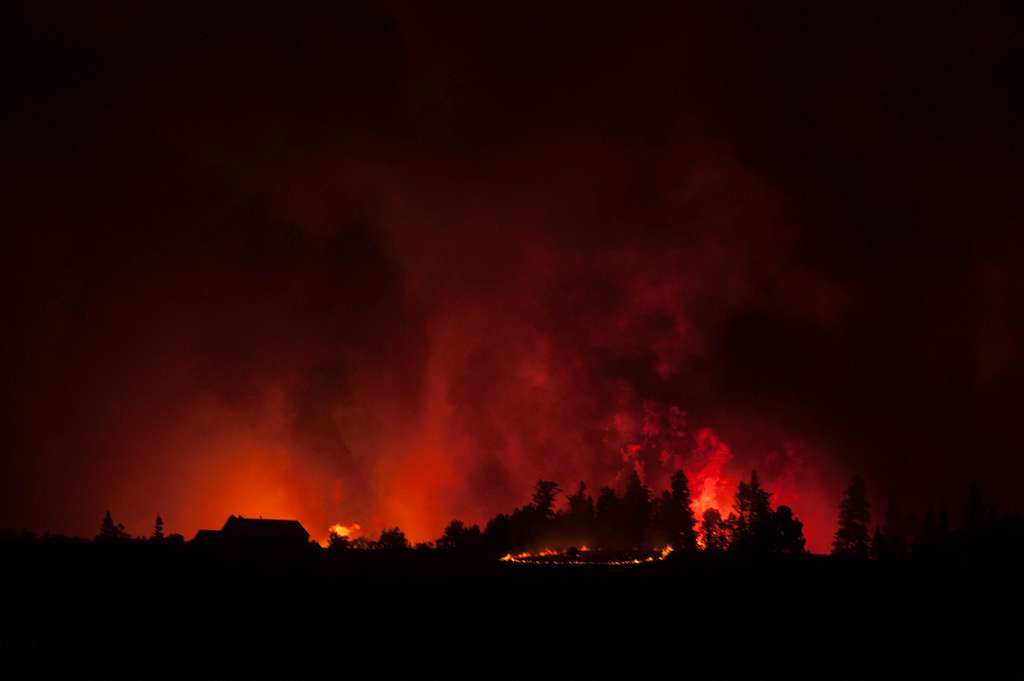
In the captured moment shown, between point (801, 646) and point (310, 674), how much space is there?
22.9 meters

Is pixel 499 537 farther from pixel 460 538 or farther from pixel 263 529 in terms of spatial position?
pixel 263 529

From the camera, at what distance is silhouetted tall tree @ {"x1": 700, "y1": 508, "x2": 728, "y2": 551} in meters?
72.1

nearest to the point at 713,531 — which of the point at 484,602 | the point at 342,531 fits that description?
the point at 484,602

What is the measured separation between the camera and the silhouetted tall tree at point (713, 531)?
72.1m

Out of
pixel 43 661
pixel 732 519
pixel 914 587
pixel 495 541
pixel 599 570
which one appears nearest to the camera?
pixel 43 661

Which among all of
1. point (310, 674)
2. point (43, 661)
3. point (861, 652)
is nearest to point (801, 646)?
point (861, 652)

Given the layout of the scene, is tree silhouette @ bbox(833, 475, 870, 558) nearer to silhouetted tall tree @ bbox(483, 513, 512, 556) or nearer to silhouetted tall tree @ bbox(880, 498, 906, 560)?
silhouetted tall tree @ bbox(880, 498, 906, 560)

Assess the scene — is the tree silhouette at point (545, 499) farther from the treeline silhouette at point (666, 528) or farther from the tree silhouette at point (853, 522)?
the tree silhouette at point (853, 522)

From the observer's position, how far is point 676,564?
55.1 m

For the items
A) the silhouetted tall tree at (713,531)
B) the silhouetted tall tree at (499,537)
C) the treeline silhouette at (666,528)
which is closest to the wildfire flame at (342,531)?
the treeline silhouette at (666,528)

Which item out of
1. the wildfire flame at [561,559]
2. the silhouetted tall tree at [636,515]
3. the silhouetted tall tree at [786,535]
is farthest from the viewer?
the silhouetted tall tree at [636,515]

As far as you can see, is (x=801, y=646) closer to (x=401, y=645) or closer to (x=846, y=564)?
(x=846, y=564)

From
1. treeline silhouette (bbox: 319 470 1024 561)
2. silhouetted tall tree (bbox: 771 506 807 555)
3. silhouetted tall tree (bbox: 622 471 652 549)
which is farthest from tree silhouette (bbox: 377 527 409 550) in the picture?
silhouetted tall tree (bbox: 771 506 807 555)

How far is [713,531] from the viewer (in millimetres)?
74750
